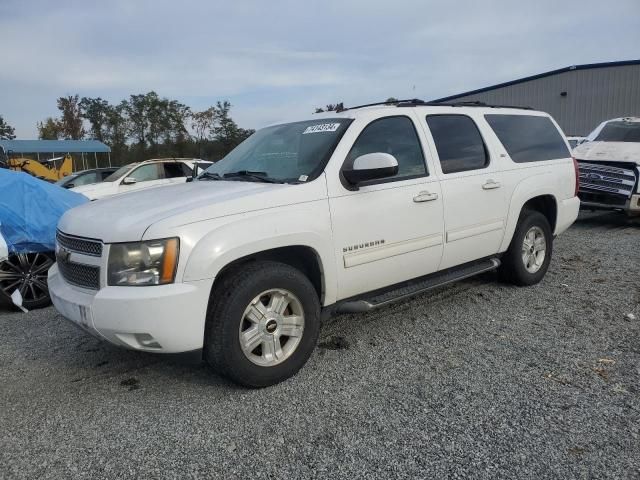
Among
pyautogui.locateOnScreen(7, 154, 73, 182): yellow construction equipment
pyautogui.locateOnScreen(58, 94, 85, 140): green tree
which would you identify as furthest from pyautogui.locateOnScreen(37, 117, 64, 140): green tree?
pyautogui.locateOnScreen(7, 154, 73, 182): yellow construction equipment

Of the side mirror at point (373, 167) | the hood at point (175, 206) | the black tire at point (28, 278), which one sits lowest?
the black tire at point (28, 278)

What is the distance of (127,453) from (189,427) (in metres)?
0.36

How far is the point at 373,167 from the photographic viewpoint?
3.49 metres

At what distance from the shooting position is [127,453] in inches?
106

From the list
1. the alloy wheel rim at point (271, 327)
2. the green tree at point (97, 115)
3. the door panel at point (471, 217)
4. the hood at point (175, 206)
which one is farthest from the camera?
the green tree at point (97, 115)

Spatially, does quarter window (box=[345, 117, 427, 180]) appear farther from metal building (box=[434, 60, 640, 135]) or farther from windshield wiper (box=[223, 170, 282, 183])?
metal building (box=[434, 60, 640, 135])

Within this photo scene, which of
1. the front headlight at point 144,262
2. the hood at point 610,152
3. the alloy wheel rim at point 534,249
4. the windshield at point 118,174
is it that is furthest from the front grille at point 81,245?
the windshield at point 118,174

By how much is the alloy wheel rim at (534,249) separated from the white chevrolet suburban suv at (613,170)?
4.48 m

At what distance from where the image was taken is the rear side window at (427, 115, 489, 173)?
4410 mm

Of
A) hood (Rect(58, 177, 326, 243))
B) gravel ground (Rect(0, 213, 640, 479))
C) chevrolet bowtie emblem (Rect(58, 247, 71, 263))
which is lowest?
gravel ground (Rect(0, 213, 640, 479))

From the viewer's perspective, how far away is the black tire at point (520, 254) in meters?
5.17

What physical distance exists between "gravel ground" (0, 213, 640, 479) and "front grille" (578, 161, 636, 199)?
16.6 ft

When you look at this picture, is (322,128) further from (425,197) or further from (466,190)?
(466,190)

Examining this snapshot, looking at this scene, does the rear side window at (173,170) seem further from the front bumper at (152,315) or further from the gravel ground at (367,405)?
the front bumper at (152,315)
